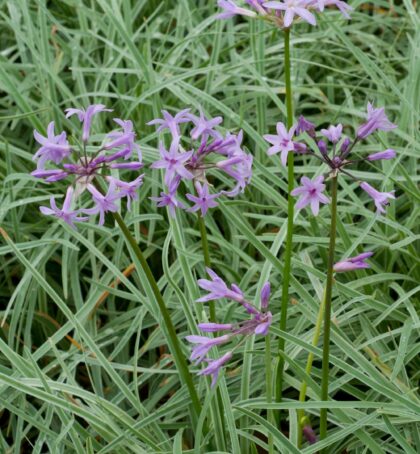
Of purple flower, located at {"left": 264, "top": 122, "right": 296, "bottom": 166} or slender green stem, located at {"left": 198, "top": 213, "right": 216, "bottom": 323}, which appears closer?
purple flower, located at {"left": 264, "top": 122, "right": 296, "bottom": 166}

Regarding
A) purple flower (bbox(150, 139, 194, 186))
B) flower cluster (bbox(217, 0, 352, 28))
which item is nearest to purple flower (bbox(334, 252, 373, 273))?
purple flower (bbox(150, 139, 194, 186))

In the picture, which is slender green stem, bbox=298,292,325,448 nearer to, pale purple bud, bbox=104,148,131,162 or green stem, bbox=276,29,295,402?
green stem, bbox=276,29,295,402

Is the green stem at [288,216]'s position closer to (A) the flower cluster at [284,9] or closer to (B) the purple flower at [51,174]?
(A) the flower cluster at [284,9]

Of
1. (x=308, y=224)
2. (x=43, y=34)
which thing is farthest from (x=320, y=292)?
(x=43, y=34)

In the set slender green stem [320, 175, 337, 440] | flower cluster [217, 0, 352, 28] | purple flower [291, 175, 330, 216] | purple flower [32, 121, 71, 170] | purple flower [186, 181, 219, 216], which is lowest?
slender green stem [320, 175, 337, 440]

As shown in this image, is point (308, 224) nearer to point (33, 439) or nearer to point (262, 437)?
point (262, 437)

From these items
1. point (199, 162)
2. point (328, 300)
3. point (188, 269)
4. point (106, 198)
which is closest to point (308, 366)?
point (328, 300)

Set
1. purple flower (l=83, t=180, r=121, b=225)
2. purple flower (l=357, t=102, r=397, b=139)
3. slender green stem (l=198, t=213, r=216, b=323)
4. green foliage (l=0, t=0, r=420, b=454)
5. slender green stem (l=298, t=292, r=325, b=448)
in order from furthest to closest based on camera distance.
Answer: green foliage (l=0, t=0, r=420, b=454), slender green stem (l=298, t=292, r=325, b=448), slender green stem (l=198, t=213, r=216, b=323), purple flower (l=357, t=102, r=397, b=139), purple flower (l=83, t=180, r=121, b=225)
